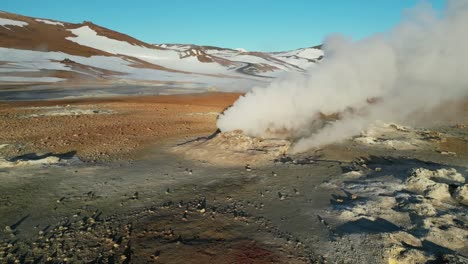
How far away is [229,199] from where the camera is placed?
753 cm

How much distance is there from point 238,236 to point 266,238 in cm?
47

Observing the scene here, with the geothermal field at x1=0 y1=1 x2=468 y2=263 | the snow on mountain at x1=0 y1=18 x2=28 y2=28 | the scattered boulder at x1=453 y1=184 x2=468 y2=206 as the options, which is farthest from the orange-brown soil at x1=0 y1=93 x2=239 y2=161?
the snow on mountain at x1=0 y1=18 x2=28 y2=28

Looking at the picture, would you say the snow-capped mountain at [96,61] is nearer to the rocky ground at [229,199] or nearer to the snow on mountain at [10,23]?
the snow on mountain at [10,23]

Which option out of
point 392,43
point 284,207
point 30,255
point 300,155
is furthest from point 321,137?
point 30,255

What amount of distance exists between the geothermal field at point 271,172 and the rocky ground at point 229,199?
3 centimetres

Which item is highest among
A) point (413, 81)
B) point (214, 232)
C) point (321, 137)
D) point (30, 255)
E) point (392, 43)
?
point (392, 43)

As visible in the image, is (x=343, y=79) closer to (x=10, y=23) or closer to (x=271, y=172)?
(x=271, y=172)

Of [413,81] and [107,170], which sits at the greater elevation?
[413,81]

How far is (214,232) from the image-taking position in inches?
242

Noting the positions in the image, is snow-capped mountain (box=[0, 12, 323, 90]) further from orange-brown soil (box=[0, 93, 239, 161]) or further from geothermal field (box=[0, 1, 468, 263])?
geothermal field (box=[0, 1, 468, 263])

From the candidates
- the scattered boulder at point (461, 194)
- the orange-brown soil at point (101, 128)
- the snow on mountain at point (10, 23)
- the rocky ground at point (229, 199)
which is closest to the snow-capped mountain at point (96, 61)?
the snow on mountain at point (10, 23)

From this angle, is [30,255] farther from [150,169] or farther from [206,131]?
[206,131]

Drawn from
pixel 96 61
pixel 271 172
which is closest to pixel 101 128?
pixel 271 172

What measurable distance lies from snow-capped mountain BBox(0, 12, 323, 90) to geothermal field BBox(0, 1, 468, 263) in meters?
26.8
